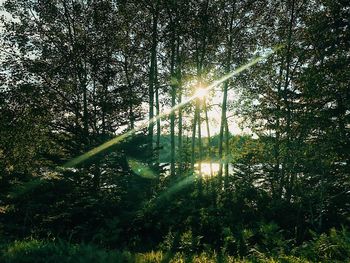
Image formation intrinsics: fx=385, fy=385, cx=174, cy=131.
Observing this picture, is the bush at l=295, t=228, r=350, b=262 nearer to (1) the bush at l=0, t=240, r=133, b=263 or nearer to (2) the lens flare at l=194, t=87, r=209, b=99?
(1) the bush at l=0, t=240, r=133, b=263

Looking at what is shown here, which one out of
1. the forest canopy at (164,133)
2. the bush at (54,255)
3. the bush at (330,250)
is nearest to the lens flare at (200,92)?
the forest canopy at (164,133)

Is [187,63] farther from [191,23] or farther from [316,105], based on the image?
[316,105]

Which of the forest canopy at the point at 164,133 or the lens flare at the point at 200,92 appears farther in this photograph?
the lens flare at the point at 200,92

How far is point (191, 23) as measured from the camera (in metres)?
21.5

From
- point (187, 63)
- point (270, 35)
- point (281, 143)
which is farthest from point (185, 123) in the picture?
point (281, 143)

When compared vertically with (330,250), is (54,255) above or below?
above

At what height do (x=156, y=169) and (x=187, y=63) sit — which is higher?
(x=187, y=63)

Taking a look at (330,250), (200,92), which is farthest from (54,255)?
(200,92)

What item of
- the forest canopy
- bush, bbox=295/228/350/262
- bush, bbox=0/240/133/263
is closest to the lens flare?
the forest canopy

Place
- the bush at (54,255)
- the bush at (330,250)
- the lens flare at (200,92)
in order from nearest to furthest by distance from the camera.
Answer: the bush at (54,255)
the bush at (330,250)
the lens flare at (200,92)

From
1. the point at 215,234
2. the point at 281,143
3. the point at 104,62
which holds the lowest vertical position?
the point at 215,234

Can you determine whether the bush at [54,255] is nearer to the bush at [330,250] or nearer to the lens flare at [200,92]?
the bush at [330,250]

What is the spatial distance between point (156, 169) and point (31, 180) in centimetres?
469

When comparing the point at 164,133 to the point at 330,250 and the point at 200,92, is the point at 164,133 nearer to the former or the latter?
the point at 200,92
